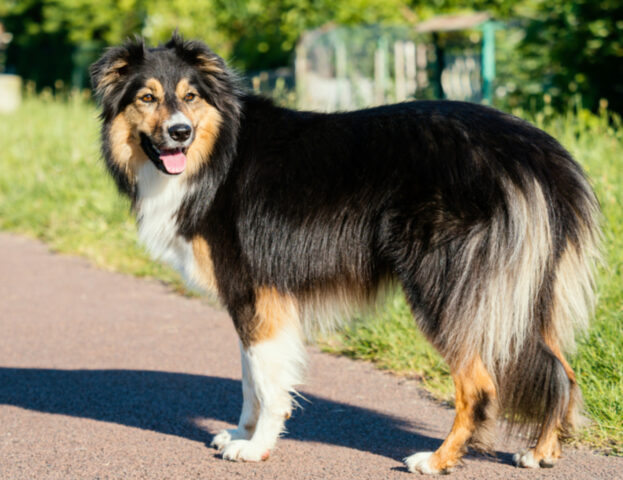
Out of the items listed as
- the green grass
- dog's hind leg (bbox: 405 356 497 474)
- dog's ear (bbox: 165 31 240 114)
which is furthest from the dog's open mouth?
the green grass

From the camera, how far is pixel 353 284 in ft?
12.3

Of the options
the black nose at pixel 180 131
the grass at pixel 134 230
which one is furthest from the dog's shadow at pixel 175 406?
the black nose at pixel 180 131

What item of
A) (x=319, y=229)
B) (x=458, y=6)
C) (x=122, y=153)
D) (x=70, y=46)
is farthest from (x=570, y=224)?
(x=70, y=46)

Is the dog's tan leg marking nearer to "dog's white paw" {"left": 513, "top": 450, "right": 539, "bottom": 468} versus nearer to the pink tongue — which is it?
the pink tongue

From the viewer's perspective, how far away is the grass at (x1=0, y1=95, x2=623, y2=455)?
4410 mm

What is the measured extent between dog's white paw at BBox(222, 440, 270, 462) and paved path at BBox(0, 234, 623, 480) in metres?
0.05

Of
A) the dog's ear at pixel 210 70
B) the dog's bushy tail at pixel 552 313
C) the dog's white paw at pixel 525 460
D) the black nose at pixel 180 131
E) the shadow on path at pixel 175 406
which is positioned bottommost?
the shadow on path at pixel 175 406

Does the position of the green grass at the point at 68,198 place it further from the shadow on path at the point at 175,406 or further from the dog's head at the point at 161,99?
the dog's head at the point at 161,99

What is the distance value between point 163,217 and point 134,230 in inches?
188

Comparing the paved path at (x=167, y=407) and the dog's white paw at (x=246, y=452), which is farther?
the dog's white paw at (x=246, y=452)

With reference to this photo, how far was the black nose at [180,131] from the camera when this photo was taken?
380cm

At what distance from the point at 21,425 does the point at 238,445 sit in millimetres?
1285

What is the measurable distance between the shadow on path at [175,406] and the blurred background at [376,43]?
1.92 metres

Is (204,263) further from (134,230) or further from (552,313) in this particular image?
(134,230)
